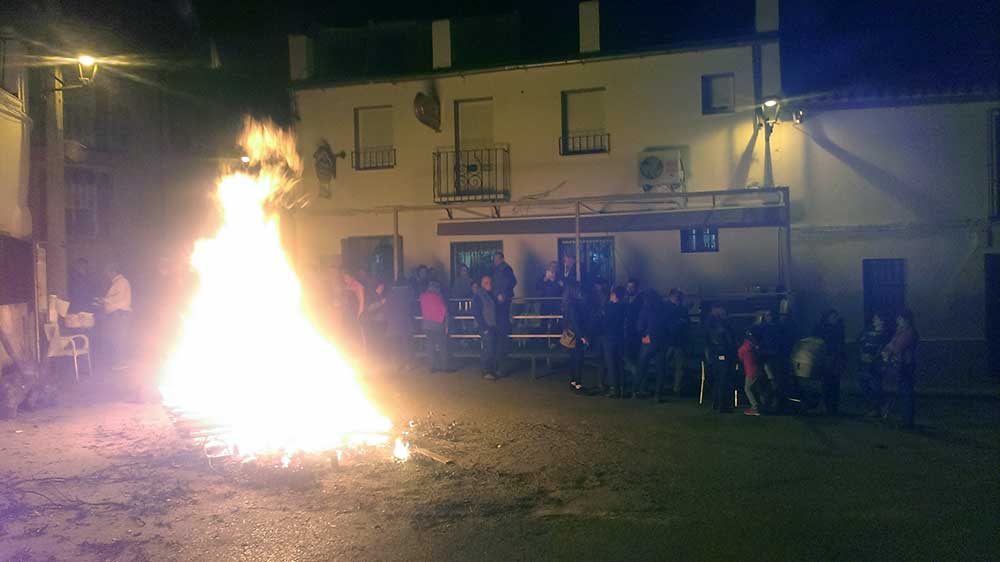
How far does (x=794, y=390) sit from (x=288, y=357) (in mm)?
7878

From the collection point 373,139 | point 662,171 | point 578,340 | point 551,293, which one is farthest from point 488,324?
point 373,139

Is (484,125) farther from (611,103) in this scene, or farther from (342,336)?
(342,336)

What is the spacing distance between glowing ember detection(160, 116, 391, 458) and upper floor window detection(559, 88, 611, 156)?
23.4ft

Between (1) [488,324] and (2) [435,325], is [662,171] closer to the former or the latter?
(1) [488,324]

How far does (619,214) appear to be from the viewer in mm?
16750

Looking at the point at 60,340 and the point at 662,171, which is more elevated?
the point at 662,171

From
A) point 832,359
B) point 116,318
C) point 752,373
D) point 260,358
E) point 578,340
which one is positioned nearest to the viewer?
point 752,373

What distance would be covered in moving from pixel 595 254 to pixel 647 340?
6501 mm

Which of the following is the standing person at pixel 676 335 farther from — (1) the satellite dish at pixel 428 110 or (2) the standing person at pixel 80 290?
(2) the standing person at pixel 80 290

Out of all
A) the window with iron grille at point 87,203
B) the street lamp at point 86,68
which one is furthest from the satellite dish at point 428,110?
the window with iron grille at point 87,203

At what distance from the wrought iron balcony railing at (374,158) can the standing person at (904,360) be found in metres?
12.6

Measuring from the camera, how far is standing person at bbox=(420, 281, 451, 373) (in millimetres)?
13141

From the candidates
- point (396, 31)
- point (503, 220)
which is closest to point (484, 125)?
point (503, 220)

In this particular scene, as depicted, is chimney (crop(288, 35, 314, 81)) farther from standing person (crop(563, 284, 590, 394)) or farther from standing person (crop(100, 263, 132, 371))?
standing person (crop(563, 284, 590, 394))
